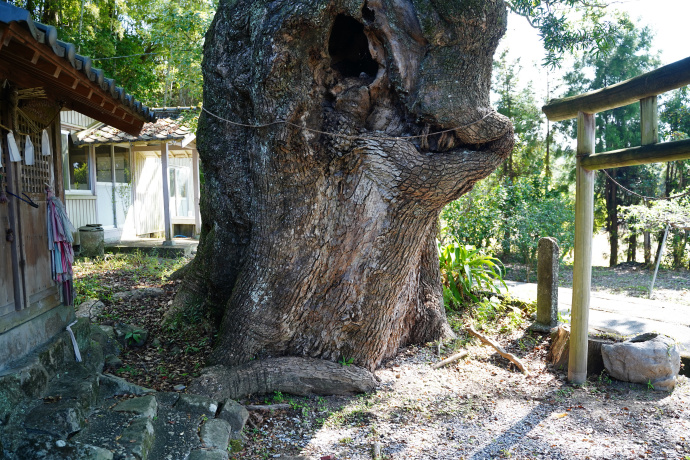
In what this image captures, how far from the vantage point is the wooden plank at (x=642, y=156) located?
13.7ft

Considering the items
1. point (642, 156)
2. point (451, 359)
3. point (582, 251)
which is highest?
point (642, 156)

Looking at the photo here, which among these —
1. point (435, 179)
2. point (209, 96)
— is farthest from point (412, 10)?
point (209, 96)

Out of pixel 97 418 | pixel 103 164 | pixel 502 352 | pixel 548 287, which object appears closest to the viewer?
pixel 97 418

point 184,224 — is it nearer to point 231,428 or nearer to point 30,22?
point 231,428

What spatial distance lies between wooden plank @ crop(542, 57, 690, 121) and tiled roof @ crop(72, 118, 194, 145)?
9647 millimetres

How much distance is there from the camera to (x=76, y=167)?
41.7 ft

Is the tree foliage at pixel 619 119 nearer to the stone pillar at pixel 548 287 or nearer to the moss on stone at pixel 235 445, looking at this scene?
the stone pillar at pixel 548 287

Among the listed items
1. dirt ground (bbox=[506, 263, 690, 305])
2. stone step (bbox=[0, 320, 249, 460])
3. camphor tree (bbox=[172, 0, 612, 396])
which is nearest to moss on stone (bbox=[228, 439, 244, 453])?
stone step (bbox=[0, 320, 249, 460])

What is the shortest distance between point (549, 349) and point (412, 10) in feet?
14.8

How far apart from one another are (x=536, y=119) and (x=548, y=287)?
12490 millimetres

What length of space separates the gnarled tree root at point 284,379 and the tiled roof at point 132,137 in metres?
9.13

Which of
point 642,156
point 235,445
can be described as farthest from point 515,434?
point 642,156

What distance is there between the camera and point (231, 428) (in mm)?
3963

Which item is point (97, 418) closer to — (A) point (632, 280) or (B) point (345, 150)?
(B) point (345, 150)
